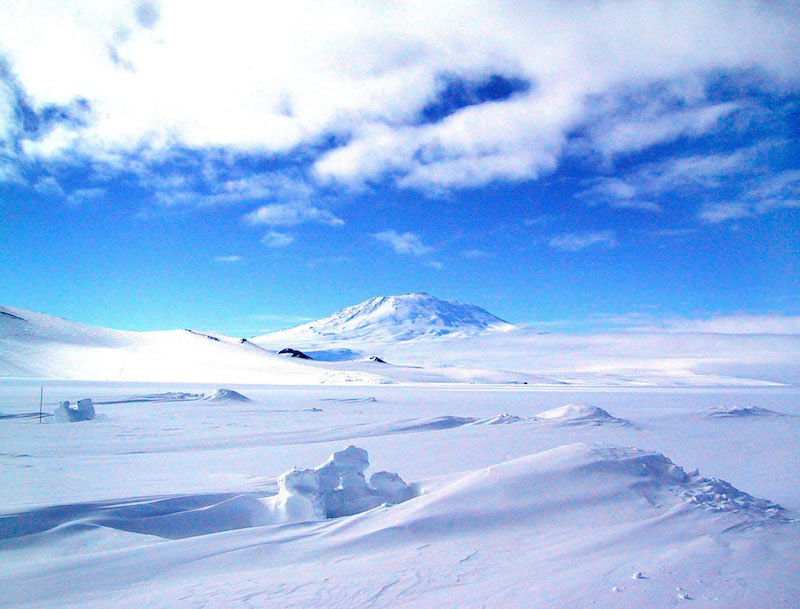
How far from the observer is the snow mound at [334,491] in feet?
16.5

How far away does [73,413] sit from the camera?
14000 millimetres

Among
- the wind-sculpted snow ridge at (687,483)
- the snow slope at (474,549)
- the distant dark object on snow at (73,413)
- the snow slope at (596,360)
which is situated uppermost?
the snow slope at (596,360)

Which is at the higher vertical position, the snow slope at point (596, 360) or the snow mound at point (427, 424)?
the snow slope at point (596, 360)

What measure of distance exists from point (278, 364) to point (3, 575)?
5604 cm

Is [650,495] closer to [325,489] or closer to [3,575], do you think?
[325,489]

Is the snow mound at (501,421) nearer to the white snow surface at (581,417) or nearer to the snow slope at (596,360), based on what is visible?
the white snow surface at (581,417)

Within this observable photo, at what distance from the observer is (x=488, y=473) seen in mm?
4926

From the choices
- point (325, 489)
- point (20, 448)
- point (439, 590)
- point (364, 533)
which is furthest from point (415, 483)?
point (20, 448)

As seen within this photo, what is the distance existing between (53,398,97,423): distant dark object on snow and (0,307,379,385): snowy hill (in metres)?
31.2

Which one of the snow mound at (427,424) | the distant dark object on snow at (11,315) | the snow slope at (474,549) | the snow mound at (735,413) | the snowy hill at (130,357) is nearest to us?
the snow slope at (474,549)

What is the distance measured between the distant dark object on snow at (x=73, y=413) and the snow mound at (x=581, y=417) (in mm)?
11970

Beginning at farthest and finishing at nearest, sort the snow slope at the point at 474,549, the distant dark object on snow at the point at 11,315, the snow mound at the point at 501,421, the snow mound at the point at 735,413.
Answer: the distant dark object on snow at the point at 11,315
the snow mound at the point at 735,413
the snow mound at the point at 501,421
the snow slope at the point at 474,549

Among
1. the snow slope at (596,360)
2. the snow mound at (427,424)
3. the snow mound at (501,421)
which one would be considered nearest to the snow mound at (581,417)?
the snow mound at (501,421)

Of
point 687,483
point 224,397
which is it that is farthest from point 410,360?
point 687,483
